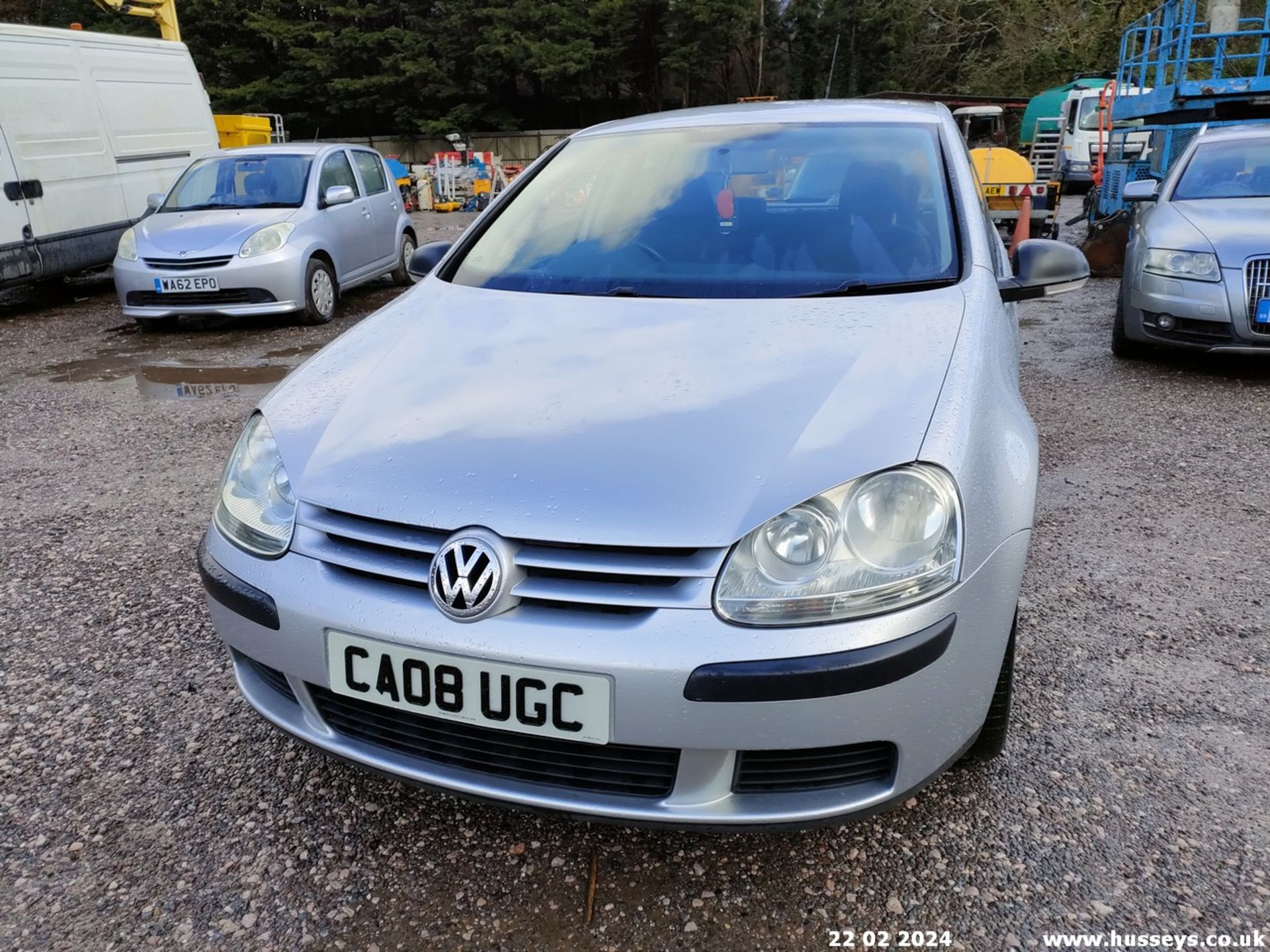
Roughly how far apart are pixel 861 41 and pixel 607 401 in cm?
3663

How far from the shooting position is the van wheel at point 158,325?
26.3ft

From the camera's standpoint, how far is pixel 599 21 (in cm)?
2947

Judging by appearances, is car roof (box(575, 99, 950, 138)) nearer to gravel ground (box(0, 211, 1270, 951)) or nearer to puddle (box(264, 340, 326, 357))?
gravel ground (box(0, 211, 1270, 951))

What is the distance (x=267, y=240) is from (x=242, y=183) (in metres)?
1.08

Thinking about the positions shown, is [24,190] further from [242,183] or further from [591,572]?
[591,572]

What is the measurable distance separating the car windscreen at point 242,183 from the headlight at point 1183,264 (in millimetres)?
6371

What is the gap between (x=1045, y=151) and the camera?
737 inches

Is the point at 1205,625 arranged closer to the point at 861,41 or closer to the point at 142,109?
the point at 142,109

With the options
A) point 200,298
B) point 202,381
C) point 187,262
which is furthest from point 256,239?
point 202,381

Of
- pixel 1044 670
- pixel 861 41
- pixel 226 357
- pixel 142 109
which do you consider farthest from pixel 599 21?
pixel 1044 670

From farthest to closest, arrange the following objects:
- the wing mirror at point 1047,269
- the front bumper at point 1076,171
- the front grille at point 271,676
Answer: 1. the front bumper at point 1076,171
2. the wing mirror at point 1047,269
3. the front grille at point 271,676

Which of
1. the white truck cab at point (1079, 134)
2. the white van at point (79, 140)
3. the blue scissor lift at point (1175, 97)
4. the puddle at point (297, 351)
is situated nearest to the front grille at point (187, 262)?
the puddle at point (297, 351)

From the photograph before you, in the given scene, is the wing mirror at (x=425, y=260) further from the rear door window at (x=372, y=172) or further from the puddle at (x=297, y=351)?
the rear door window at (x=372, y=172)

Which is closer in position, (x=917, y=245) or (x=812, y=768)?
(x=812, y=768)
